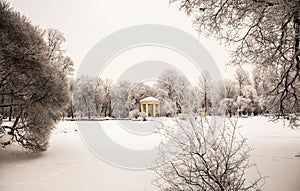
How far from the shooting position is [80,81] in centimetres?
1128

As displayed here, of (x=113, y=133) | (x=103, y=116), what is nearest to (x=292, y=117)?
(x=113, y=133)

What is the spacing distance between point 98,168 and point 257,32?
11.5 feet

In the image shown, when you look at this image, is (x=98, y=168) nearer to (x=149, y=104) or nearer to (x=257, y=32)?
(x=257, y=32)

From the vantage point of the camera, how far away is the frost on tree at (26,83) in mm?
4977

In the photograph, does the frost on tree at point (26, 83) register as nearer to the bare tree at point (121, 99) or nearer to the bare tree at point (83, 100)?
the bare tree at point (121, 99)

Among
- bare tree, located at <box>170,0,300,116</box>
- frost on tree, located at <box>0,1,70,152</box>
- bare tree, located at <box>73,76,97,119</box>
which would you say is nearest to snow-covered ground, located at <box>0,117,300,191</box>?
frost on tree, located at <box>0,1,70,152</box>

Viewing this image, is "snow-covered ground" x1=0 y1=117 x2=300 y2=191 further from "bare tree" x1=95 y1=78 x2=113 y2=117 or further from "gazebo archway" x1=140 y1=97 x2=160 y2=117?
"bare tree" x1=95 y1=78 x2=113 y2=117

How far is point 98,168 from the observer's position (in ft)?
15.3

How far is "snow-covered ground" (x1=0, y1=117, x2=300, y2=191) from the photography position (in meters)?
3.59

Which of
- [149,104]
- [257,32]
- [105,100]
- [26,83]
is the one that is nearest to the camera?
[257,32]

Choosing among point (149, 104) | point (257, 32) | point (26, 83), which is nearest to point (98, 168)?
point (26, 83)

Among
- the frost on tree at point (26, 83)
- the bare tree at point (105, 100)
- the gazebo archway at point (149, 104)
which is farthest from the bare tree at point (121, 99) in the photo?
the frost on tree at point (26, 83)

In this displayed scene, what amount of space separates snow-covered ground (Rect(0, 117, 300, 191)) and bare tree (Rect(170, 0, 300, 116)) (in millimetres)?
753

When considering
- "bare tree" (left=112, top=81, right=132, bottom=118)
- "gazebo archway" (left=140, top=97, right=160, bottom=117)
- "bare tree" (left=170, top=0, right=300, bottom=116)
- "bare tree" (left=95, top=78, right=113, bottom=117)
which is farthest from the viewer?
"bare tree" (left=95, top=78, right=113, bottom=117)
